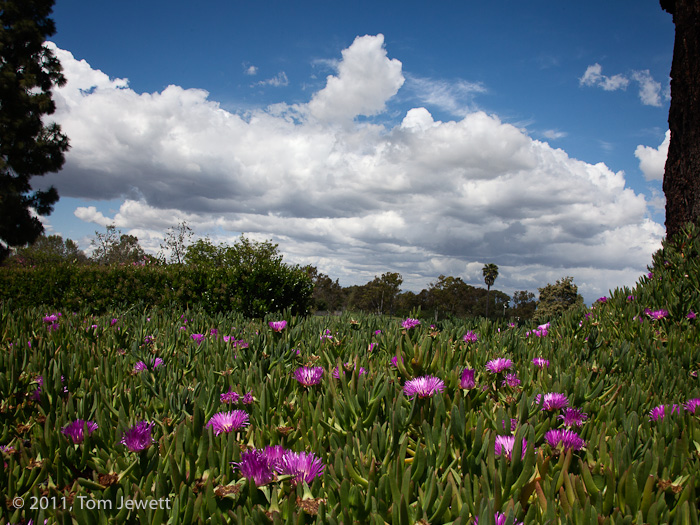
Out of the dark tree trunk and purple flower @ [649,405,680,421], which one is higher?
the dark tree trunk

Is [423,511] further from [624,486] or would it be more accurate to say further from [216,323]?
[216,323]

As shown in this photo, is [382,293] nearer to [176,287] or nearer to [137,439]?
[176,287]

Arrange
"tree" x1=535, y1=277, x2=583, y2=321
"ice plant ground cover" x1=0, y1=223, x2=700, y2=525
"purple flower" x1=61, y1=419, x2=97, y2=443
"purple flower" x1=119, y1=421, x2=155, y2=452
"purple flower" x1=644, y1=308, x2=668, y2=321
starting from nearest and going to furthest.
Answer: "ice plant ground cover" x1=0, y1=223, x2=700, y2=525 < "purple flower" x1=119, y1=421, x2=155, y2=452 < "purple flower" x1=61, y1=419, x2=97, y2=443 < "purple flower" x1=644, y1=308, x2=668, y2=321 < "tree" x1=535, y1=277, x2=583, y2=321

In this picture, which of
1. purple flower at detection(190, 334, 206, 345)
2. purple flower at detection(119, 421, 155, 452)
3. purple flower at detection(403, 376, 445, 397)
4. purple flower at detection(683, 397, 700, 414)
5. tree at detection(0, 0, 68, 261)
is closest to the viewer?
purple flower at detection(119, 421, 155, 452)

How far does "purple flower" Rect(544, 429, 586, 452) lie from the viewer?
1.31 meters

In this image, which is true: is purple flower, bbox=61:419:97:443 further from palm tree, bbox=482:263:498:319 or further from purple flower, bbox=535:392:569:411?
palm tree, bbox=482:263:498:319

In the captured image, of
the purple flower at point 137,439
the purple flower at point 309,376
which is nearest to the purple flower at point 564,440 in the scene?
the purple flower at point 309,376

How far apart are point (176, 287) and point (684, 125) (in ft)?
34.9

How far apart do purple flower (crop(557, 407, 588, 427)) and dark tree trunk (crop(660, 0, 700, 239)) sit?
5252 millimetres

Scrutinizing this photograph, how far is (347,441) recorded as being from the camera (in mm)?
1294

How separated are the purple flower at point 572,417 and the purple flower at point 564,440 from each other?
13 centimetres

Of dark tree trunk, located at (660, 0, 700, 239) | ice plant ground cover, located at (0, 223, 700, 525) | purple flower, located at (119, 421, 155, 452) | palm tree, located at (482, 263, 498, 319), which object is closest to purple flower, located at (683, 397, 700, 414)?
ice plant ground cover, located at (0, 223, 700, 525)

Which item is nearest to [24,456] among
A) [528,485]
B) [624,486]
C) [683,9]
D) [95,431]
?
[95,431]

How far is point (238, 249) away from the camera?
25.1m
